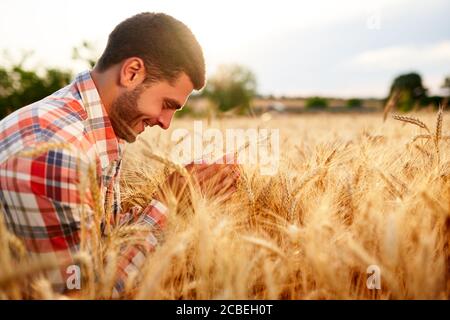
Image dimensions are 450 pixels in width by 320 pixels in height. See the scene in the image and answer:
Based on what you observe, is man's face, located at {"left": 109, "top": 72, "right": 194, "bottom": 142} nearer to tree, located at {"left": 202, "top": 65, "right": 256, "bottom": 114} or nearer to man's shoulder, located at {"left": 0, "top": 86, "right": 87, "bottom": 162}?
man's shoulder, located at {"left": 0, "top": 86, "right": 87, "bottom": 162}

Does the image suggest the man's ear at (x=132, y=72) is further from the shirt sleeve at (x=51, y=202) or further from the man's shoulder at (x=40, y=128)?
the shirt sleeve at (x=51, y=202)

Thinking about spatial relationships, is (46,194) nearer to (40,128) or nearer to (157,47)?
(40,128)

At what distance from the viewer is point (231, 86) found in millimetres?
41094

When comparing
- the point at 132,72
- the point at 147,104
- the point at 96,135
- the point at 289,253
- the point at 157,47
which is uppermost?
the point at 157,47

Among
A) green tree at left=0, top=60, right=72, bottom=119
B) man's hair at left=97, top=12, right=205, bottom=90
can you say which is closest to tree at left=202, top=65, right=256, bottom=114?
green tree at left=0, top=60, right=72, bottom=119

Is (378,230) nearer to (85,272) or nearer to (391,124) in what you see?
(85,272)

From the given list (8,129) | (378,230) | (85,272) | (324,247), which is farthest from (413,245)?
(8,129)

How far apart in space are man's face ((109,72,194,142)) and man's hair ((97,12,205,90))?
3 centimetres

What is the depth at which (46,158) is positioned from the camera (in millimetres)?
1096

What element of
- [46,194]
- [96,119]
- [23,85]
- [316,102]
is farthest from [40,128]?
[316,102]

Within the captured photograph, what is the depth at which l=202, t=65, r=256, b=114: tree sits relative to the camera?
39531 millimetres

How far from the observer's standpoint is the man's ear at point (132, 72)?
1466 millimetres

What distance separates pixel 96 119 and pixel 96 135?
64 millimetres
